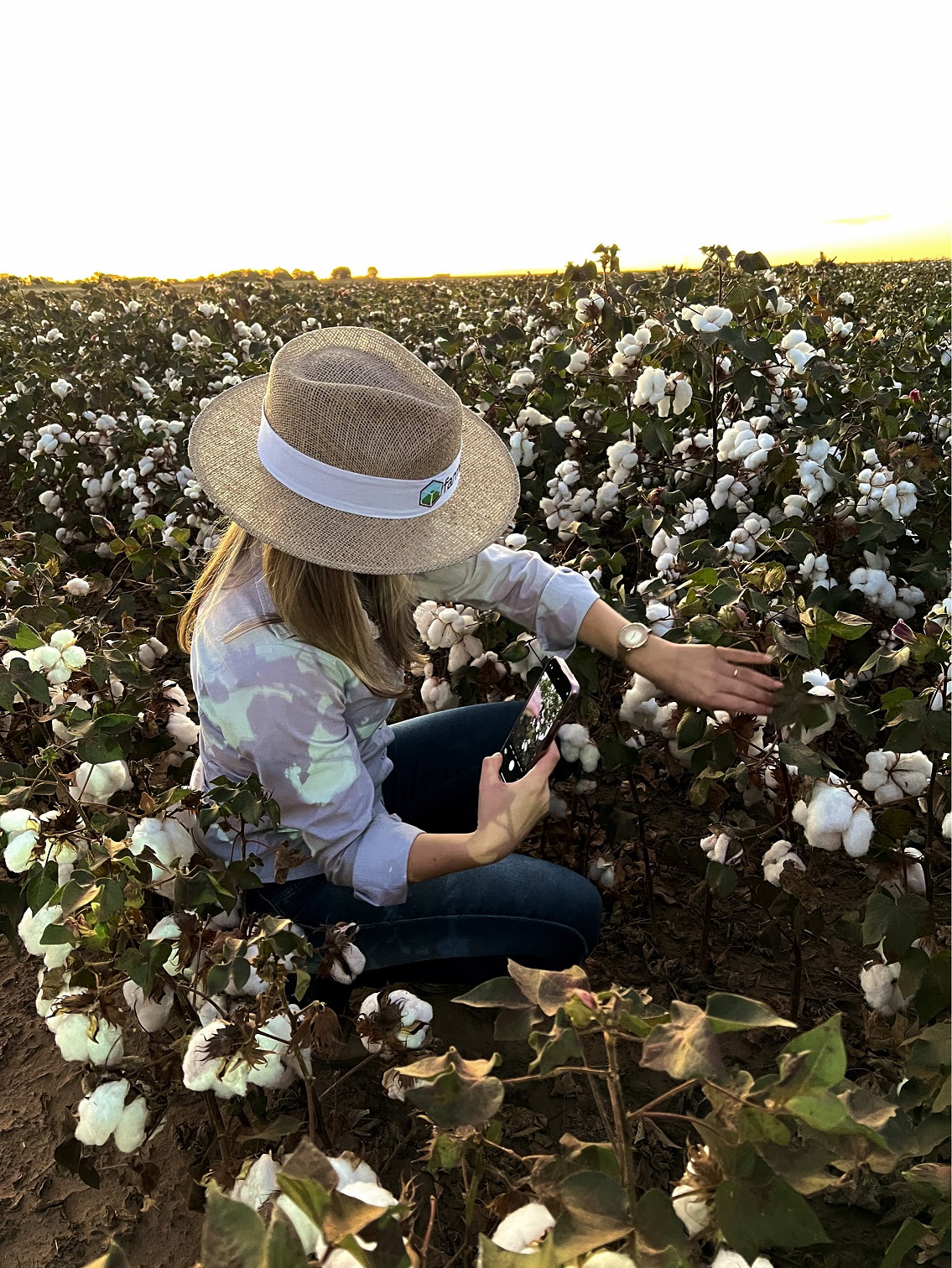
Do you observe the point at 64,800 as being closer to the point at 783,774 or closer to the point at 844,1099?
the point at 783,774

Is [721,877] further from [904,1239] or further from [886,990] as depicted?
[904,1239]

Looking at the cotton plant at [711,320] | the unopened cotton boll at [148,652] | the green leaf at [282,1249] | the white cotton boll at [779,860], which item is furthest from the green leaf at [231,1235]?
the cotton plant at [711,320]

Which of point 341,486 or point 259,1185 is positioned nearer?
point 259,1185

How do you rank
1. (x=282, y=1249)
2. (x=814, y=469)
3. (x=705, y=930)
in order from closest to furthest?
1. (x=282, y=1249)
2. (x=705, y=930)
3. (x=814, y=469)

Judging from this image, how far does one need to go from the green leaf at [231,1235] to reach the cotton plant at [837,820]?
3.17ft

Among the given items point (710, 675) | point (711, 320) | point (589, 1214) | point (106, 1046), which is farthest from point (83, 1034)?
point (711, 320)

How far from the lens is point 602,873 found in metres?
2.27

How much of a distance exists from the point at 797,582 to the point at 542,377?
60.9 inches

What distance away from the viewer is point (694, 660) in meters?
1.65

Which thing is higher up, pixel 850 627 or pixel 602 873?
pixel 850 627

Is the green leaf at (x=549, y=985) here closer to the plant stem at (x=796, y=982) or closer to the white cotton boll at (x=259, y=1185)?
the white cotton boll at (x=259, y=1185)

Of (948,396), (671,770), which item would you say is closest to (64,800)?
(671,770)

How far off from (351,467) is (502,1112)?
1286mm

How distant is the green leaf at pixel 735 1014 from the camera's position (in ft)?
2.67
